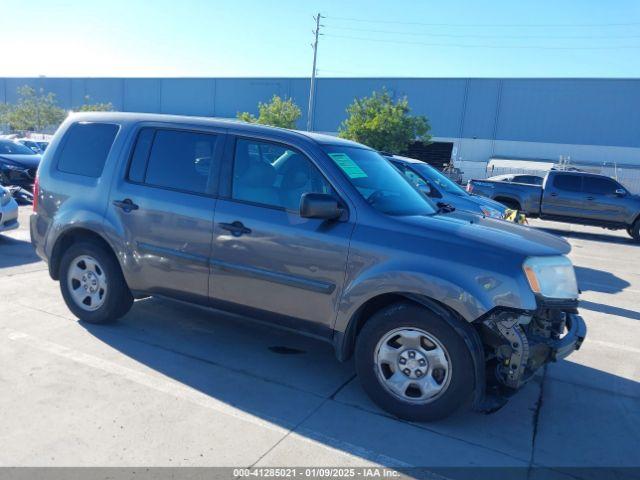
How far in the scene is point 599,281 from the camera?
8.69 meters

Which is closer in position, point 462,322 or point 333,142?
point 462,322

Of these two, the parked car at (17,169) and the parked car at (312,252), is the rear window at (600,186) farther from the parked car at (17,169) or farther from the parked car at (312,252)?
the parked car at (17,169)

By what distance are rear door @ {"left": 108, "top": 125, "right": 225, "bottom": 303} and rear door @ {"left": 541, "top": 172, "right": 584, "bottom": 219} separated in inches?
537

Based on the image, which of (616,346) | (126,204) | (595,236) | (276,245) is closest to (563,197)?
(595,236)

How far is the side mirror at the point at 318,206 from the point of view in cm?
354

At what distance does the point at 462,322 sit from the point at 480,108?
46149 millimetres

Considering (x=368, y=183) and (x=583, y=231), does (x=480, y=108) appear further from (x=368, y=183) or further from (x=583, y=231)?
(x=368, y=183)

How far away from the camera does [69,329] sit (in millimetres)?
4781

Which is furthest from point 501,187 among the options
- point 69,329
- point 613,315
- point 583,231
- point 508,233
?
point 69,329

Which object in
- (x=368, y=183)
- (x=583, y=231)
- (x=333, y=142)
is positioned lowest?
(x=583, y=231)

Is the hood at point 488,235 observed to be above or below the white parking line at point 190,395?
above

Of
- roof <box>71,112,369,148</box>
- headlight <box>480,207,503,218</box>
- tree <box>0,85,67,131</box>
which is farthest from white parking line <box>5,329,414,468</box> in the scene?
tree <box>0,85,67,131</box>

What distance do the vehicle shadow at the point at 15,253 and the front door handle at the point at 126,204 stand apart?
135 inches

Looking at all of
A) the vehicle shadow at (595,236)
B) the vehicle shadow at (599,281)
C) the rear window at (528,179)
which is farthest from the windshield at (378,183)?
the rear window at (528,179)
